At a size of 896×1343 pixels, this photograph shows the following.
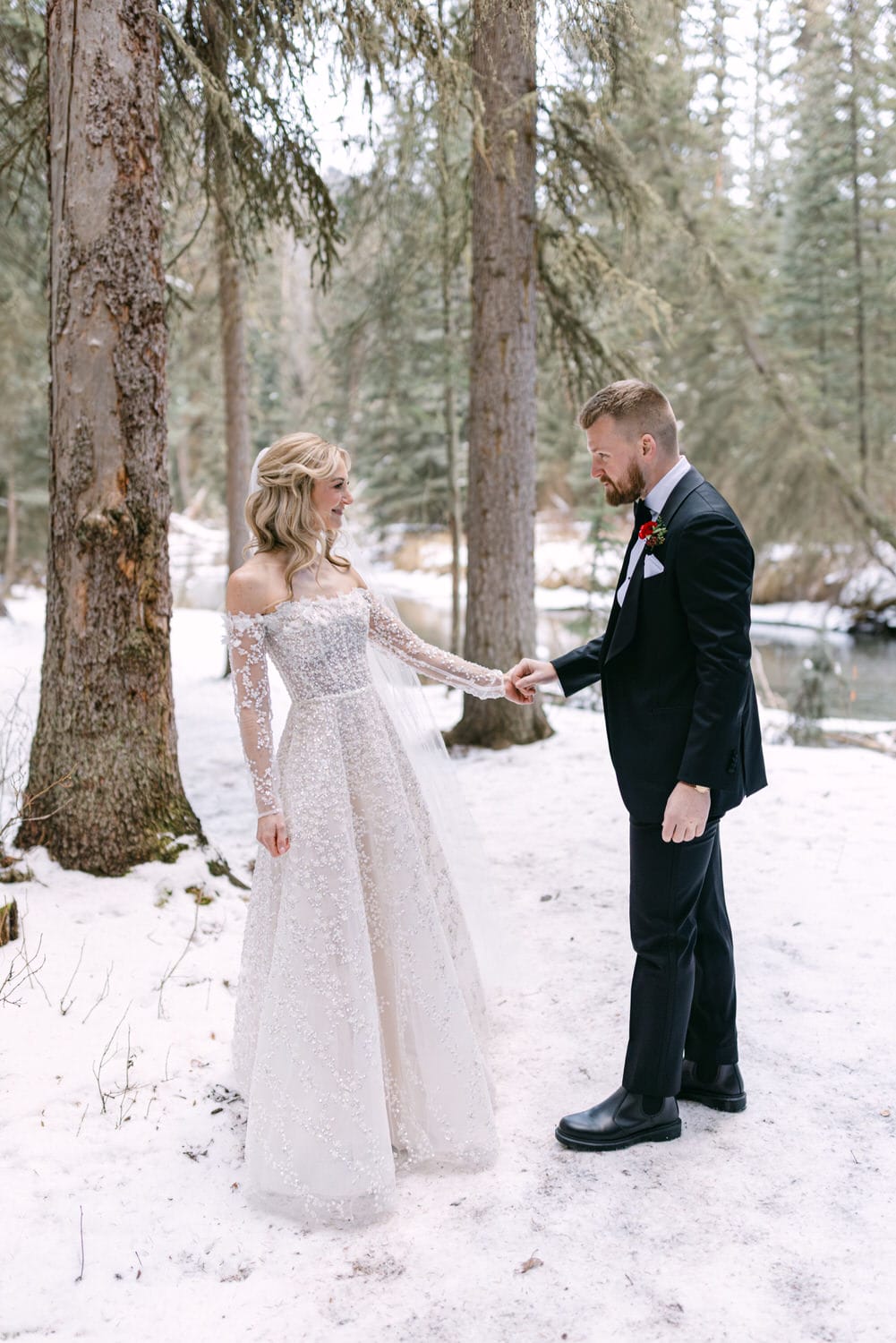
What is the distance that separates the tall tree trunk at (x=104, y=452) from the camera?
429 centimetres

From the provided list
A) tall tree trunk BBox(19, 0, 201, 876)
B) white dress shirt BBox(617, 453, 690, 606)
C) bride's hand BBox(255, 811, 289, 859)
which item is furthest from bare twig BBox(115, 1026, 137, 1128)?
white dress shirt BBox(617, 453, 690, 606)

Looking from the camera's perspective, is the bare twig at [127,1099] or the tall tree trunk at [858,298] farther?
the tall tree trunk at [858,298]

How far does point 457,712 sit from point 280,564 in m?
6.85

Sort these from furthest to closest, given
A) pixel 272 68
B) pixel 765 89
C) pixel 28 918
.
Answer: pixel 765 89 < pixel 272 68 < pixel 28 918

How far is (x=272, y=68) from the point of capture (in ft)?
17.9

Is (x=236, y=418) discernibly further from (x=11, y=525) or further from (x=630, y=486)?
(x=11, y=525)

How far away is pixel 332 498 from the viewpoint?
3.14 m

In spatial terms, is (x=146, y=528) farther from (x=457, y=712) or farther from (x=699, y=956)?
(x=457, y=712)

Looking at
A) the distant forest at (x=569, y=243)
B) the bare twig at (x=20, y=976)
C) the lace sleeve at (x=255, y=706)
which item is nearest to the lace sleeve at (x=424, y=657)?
the lace sleeve at (x=255, y=706)

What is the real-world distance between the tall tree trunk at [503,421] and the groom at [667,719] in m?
4.95

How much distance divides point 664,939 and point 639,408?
66.1 inches

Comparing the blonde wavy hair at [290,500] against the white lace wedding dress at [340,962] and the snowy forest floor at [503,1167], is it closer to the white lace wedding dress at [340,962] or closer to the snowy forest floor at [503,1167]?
the white lace wedding dress at [340,962]

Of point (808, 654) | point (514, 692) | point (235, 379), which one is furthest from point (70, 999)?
point (808, 654)

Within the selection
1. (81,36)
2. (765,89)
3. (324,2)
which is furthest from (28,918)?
(765,89)
